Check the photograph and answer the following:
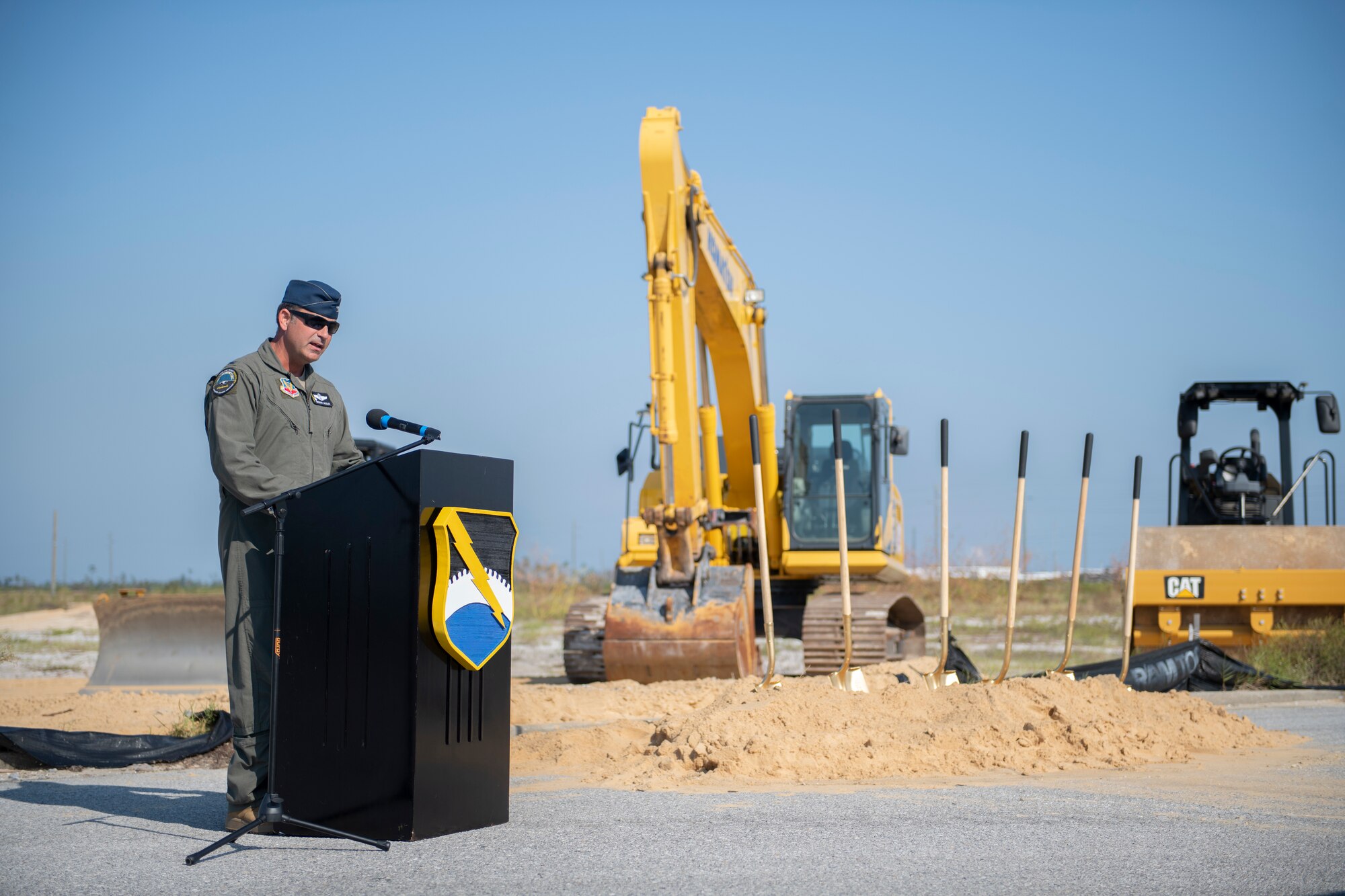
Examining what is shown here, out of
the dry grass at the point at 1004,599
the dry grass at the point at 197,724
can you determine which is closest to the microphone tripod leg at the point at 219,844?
the dry grass at the point at 197,724

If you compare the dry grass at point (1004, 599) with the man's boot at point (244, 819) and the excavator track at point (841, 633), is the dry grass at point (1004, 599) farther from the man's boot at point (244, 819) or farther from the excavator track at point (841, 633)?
the man's boot at point (244, 819)

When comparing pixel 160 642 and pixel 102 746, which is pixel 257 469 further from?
pixel 160 642

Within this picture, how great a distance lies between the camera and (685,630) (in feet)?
33.9

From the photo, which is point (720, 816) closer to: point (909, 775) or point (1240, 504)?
point (909, 775)

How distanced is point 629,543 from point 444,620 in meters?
9.63

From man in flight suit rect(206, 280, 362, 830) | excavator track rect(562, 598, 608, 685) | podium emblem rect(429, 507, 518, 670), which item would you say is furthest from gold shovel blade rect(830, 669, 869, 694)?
excavator track rect(562, 598, 608, 685)

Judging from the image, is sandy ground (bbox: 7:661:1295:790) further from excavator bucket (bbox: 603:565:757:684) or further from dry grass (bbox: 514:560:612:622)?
dry grass (bbox: 514:560:612:622)

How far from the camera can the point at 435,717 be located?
427cm

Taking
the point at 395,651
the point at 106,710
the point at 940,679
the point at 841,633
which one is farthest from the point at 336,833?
the point at 841,633

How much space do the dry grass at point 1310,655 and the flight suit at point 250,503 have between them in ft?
31.5

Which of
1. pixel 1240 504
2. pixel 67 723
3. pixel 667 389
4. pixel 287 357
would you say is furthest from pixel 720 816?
pixel 1240 504

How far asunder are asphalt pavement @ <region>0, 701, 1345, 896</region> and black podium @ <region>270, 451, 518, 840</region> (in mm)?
176

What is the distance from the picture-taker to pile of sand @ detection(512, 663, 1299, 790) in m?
5.88

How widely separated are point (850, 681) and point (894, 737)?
54.8 inches
